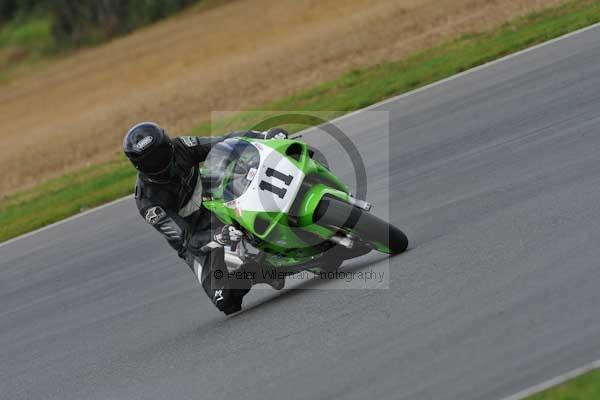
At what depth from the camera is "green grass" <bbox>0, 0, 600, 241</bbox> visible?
1469 centimetres

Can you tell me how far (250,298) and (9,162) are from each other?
17.2m

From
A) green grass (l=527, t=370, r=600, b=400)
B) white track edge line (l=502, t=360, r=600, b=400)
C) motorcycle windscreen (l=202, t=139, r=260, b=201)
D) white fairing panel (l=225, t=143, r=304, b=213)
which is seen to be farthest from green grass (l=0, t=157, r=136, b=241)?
green grass (l=527, t=370, r=600, b=400)

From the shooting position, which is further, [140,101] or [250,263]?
[140,101]

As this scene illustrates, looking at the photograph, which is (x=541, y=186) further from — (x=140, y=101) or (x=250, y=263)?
(x=140, y=101)

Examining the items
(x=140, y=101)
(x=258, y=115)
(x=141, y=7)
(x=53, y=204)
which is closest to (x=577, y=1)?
(x=258, y=115)

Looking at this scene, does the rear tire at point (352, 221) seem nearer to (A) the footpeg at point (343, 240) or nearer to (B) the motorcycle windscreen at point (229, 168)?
(A) the footpeg at point (343, 240)

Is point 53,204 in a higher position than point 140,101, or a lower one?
higher

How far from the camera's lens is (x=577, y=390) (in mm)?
4449

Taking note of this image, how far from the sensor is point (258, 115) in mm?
17344

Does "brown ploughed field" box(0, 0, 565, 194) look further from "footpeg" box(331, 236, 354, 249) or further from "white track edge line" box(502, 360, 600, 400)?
"white track edge line" box(502, 360, 600, 400)

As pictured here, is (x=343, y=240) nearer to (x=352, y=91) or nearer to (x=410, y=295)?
(x=410, y=295)

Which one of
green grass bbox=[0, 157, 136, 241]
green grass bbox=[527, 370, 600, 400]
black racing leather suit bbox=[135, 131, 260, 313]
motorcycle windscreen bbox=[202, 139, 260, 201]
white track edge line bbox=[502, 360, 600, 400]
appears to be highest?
green grass bbox=[527, 370, 600, 400]

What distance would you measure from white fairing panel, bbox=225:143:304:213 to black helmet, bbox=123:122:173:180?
80cm

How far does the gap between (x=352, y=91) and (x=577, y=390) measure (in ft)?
39.7
